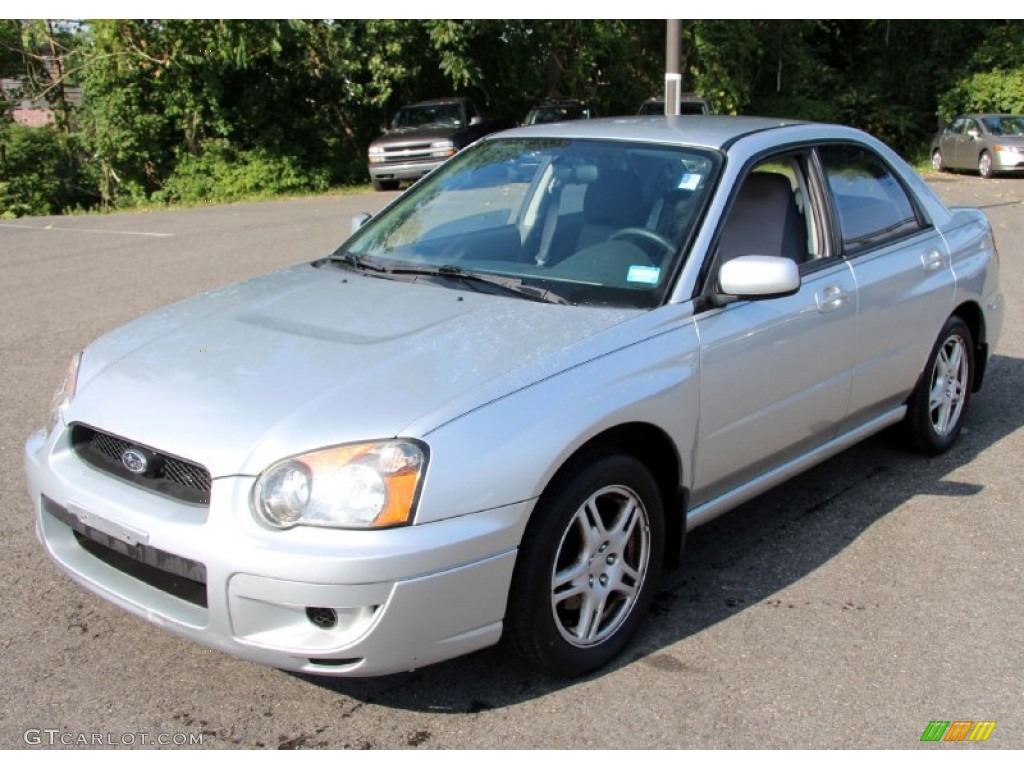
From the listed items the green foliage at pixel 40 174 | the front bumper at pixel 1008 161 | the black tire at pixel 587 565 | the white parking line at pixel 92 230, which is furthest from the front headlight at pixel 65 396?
the front bumper at pixel 1008 161

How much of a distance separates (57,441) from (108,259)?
10.3 m

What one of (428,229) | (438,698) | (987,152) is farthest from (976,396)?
(987,152)

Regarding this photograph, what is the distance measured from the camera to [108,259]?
12992 millimetres

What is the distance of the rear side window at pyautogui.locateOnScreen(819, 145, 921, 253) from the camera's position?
182 inches

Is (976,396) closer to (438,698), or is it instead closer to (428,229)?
(428,229)

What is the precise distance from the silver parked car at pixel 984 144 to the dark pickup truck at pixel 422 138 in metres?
10.8

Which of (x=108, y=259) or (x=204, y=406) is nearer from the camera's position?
(x=204, y=406)

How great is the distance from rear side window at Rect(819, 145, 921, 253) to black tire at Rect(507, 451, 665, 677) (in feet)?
5.78

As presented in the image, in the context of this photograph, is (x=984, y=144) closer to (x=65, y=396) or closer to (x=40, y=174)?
(x=40, y=174)

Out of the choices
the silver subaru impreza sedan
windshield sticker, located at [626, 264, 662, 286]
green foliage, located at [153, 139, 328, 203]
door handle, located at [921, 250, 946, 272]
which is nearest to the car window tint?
the silver subaru impreza sedan

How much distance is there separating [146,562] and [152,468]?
10.7 inches

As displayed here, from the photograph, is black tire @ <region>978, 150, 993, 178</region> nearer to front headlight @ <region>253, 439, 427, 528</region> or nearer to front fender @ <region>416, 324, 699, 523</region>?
front fender @ <region>416, 324, 699, 523</region>

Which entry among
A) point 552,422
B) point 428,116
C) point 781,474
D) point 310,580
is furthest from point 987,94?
point 310,580

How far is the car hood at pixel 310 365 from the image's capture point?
2949 millimetres
